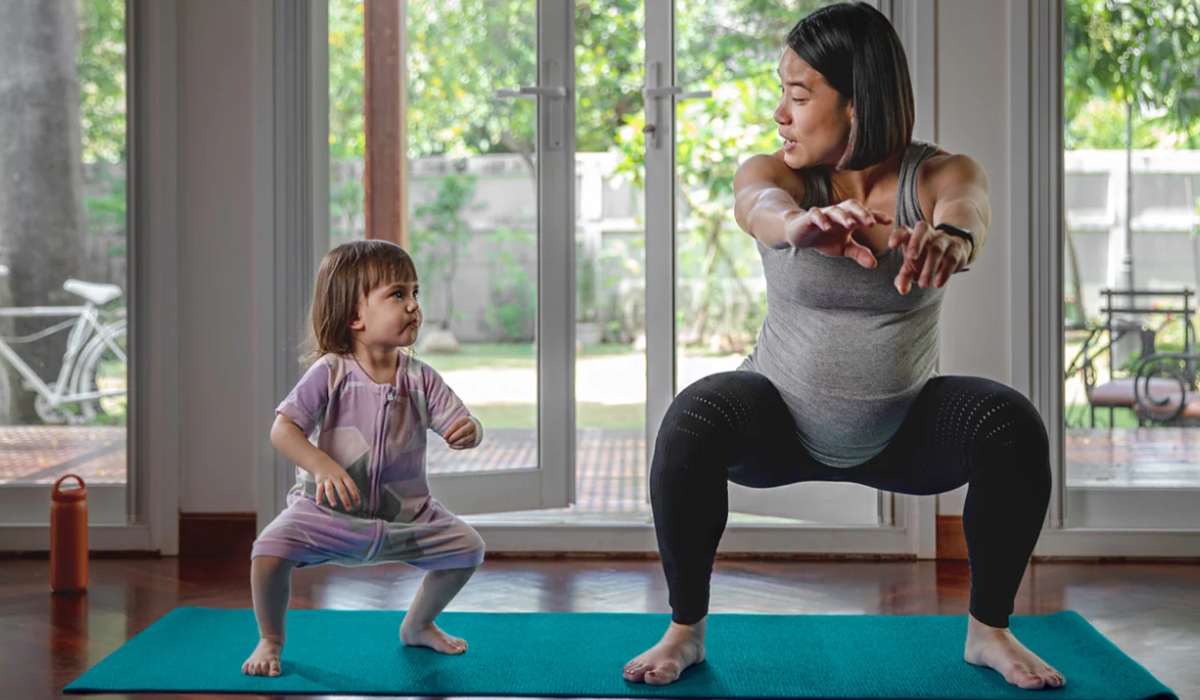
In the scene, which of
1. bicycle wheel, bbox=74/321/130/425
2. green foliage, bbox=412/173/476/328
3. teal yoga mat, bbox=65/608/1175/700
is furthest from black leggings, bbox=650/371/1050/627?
bicycle wheel, bbox=74/321/130/425

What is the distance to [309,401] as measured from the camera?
2.31m

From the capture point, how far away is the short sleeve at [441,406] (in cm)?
233

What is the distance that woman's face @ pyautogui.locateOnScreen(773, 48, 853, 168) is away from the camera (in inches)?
84.4

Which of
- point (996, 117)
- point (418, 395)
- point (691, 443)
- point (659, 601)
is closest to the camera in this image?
point (691, 443)

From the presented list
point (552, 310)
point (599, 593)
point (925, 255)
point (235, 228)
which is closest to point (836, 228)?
point (925, 255)

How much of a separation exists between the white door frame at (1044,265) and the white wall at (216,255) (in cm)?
197

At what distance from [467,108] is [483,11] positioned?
0.25 m

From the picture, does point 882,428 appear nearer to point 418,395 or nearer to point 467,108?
point 418,395

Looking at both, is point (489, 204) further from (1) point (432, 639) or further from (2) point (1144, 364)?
(2) point (1144, 364)

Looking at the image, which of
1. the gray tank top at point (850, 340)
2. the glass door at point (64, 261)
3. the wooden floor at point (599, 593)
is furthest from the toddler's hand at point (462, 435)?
the glass door at point (64, 261)

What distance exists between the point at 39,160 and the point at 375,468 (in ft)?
6.28

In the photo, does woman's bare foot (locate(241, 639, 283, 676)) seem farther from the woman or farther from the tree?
the tree

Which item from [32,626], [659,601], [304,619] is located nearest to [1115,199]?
[659,601]

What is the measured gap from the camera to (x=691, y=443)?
2.20m
